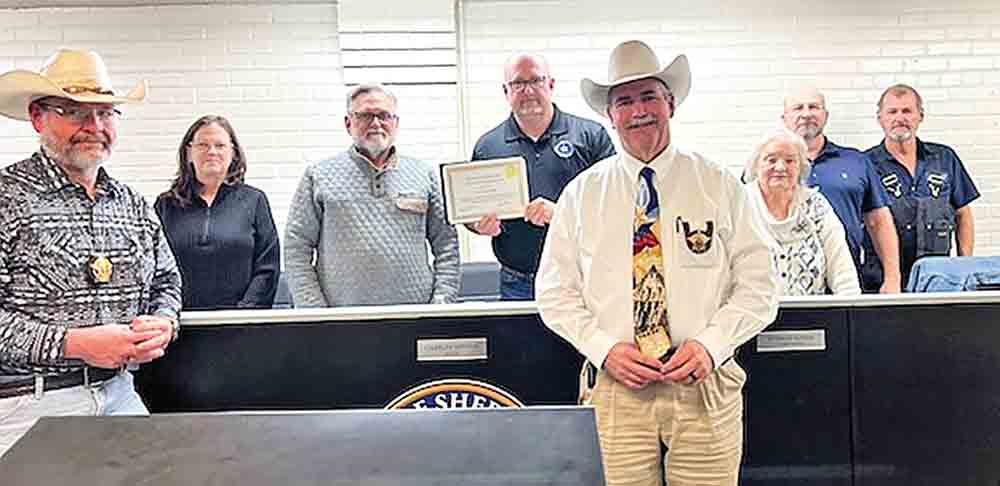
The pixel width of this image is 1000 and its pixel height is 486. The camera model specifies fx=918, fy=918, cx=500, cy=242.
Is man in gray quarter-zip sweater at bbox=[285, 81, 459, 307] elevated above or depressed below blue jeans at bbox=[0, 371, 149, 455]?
above

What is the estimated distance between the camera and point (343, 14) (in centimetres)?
493

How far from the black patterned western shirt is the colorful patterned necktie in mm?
1230

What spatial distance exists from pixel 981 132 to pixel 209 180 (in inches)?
170

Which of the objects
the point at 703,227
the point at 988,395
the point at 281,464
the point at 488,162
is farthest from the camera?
the point at 488,162

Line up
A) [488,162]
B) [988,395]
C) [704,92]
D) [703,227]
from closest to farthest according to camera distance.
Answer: [703,227] → [988,395] → [488,162] → [704,92]

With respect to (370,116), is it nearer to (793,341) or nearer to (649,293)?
(649,293)

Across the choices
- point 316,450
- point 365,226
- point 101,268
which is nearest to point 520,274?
point 365,226

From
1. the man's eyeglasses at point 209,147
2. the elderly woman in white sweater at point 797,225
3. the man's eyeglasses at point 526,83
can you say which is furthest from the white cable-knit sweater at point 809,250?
the man's eyeglasses at point 209,147

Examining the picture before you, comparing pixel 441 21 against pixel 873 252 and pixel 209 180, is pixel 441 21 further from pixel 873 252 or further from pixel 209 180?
pixel 873 252

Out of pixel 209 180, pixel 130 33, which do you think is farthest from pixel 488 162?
pixel 130 33

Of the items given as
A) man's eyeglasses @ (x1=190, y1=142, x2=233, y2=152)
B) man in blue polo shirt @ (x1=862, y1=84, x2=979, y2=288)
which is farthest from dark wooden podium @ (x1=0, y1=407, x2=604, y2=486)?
man in blue polo shirt @ (x1=862, y1=84, x2=979, y2=288)

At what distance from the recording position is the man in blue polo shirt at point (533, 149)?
10.2 feet

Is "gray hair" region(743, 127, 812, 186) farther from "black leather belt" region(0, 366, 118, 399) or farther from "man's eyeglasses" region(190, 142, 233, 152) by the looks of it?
"black leather belt" region(0, 366, 118, 399)

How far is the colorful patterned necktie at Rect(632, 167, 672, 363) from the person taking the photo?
2.18m
